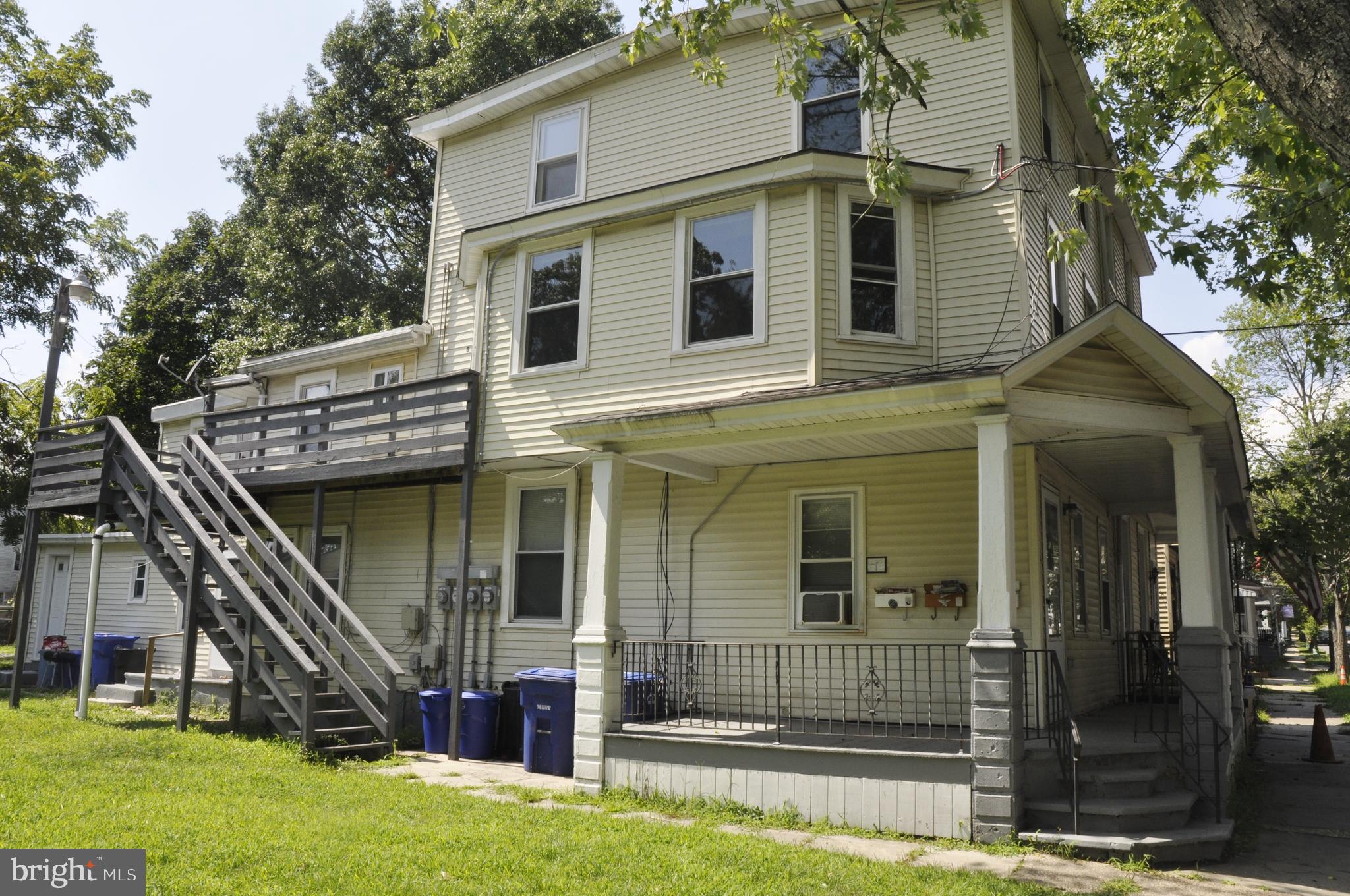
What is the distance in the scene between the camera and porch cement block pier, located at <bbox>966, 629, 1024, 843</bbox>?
7.66 metres

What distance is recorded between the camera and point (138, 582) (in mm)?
19828

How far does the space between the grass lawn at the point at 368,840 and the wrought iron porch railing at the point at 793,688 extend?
2127 mm

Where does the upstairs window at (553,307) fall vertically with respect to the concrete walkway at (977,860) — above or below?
above

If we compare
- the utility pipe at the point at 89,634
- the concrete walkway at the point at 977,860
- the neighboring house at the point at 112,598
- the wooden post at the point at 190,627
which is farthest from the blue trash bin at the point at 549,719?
the neighboring house at the point at 112,598

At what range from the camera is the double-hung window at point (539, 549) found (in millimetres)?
13109

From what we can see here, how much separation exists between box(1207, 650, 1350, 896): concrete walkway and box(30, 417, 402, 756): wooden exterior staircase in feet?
28.1

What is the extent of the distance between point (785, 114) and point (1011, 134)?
9.39 ft

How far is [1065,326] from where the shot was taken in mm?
12734

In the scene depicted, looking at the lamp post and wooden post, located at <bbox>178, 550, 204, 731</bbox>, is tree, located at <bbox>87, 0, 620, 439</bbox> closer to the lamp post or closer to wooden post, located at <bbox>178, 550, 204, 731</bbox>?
the lamp post

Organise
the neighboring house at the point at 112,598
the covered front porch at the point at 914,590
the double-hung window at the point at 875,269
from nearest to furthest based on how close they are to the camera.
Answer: the covered front porch at the point at 914,590, the double-hung window at the point at 875,269, the neighboring house at the point at 112,598

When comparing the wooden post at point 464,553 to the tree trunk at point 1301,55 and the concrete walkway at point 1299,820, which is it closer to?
the concrete walkway at point 1299,820

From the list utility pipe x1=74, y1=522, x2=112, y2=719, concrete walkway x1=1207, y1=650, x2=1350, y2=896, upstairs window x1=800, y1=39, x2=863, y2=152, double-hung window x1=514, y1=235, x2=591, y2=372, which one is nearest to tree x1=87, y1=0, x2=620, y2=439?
utility pipe x1=74, y1=522, x2=112, y2=719

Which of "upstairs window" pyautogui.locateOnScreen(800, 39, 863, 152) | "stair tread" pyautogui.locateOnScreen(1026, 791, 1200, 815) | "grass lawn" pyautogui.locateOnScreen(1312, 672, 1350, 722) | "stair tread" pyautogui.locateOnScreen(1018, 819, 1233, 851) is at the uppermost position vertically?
"upstairs window" pyautogui.locateOnScreen(800, 39, 863, 152)

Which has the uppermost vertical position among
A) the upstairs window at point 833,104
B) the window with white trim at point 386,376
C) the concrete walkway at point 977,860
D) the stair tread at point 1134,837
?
the upstairs window at point 833,104
